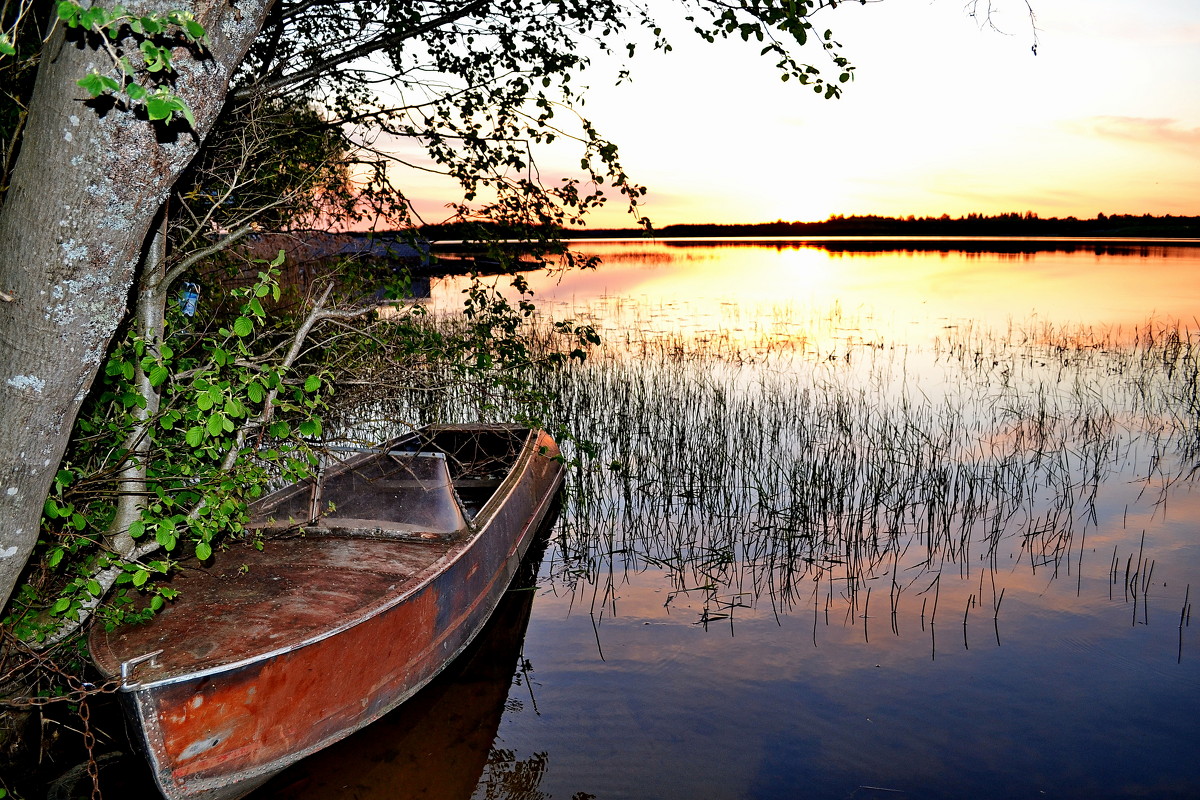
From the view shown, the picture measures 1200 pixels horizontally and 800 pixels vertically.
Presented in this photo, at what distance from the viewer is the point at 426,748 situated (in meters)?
4.83

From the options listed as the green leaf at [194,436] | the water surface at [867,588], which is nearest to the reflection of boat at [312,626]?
the water surface at [867,588]

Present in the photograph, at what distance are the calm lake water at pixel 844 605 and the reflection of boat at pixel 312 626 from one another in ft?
1.45

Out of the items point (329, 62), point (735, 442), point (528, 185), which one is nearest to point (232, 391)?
point (329, 62)

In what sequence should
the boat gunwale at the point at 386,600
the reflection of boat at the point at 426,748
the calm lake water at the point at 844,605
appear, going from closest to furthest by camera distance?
the boat gunwale at the point at 386,600 < the reflection of boat at the point at 426,748 < the calm lake water at the point at 844,605

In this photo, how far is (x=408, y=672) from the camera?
4910 mm

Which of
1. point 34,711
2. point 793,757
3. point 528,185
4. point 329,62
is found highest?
point 329,62

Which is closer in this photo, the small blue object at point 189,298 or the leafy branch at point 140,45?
the leafy branch at point 140,45

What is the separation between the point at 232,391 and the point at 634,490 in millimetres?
5850

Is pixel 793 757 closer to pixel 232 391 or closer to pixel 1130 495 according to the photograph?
pixel 232 391

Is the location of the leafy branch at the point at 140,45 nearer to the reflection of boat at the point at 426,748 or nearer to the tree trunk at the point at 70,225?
the tree trunk at the point at 70,225

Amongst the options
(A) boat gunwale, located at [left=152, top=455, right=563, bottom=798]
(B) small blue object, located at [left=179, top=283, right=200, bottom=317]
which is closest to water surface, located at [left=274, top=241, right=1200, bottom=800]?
(A) boat gunwale, located at [left=152, top=455, right=563, bottom=798]

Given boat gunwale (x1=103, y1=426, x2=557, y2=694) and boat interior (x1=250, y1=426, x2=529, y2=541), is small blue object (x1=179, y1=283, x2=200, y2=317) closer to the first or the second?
boat interior (x1=250, y1=426, x2=529, y2=541)

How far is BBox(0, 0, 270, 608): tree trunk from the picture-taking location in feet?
8.09

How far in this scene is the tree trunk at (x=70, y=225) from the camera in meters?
2.46
